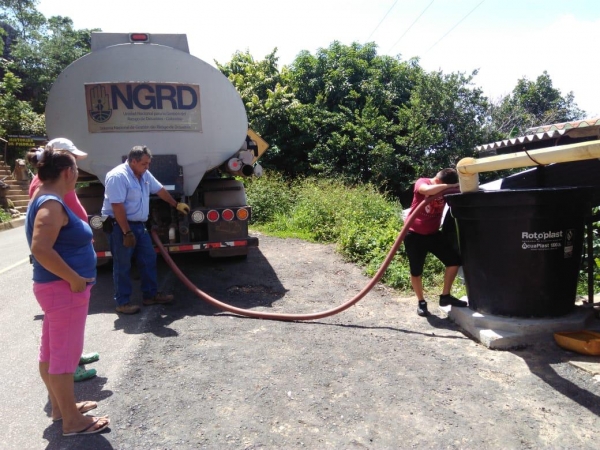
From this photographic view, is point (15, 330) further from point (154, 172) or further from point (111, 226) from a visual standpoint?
point (154, 172)

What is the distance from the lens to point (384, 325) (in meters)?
4.67

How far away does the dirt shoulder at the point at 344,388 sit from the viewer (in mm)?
2699

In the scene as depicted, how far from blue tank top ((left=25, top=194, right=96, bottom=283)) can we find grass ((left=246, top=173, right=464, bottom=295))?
160 inches

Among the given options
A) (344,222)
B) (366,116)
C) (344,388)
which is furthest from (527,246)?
(366,116)

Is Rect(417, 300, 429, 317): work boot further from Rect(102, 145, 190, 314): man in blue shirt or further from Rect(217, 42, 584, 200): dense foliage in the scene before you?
Rect(217, 42, 584, 200): dense foliage

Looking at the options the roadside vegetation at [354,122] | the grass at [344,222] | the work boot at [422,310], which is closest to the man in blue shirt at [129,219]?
the work boot at [422,310]

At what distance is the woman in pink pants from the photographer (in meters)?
2.63

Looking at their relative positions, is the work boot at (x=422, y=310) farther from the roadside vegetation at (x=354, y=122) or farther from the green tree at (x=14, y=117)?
the green tree at (x=14, y=117)

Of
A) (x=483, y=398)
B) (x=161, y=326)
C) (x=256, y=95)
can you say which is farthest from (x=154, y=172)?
(x=256, y=95)

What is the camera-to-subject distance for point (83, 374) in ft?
11.2

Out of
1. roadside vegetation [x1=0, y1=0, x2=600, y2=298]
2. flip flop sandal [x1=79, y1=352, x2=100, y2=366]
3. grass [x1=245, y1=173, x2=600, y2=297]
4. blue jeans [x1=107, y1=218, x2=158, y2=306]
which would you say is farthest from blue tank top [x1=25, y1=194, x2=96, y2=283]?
roadside vegetation [x1=0, y1=0, x2=600, y2=298]

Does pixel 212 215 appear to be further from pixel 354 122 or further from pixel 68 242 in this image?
pixel 354 122

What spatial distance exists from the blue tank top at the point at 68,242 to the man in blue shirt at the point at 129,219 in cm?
206

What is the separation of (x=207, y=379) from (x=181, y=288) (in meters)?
2.70
